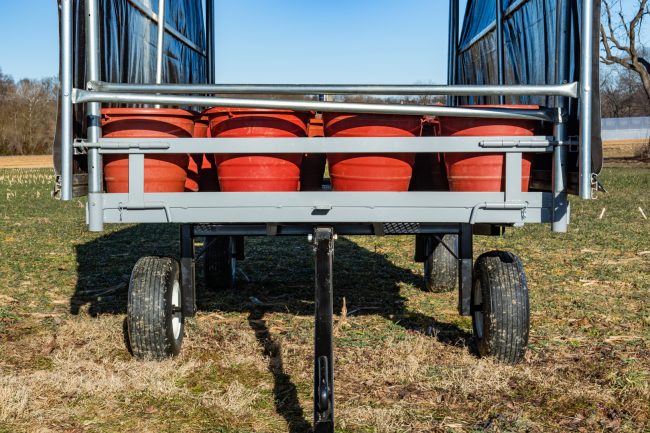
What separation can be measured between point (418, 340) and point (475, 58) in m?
2.96

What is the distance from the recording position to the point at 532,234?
10.0 metres

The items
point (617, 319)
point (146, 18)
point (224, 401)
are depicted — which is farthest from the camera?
point (146, 18)

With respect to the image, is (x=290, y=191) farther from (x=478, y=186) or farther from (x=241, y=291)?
(x=241, y=291)

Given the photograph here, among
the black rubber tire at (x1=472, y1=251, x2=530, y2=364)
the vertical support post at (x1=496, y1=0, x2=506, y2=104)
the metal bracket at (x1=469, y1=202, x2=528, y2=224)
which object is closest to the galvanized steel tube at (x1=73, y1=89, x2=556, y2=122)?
the metal bracket at (x1=469, y1=202, x2=528, y2=224)

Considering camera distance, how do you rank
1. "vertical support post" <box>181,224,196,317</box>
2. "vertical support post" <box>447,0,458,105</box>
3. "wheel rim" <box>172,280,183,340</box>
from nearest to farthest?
1. "wheel rim" <box>172,280,183,340</box>
2. "vertical support post" <box>181,224,196,317</box>
3. "vertical support post" <box>447,0,458,105</box>

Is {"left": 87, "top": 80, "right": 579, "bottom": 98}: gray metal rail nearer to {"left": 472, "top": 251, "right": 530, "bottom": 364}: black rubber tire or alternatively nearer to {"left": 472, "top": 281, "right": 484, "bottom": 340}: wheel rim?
{"left": 472, "top": 251, "right": 530, "bottom": 364}: black rubber tire

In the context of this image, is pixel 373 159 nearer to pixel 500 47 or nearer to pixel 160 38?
pixel 500 47

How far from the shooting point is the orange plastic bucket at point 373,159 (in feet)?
12.1

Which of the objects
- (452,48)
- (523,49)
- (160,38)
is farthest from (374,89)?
(452,48)

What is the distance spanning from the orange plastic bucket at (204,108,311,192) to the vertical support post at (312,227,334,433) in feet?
1.13

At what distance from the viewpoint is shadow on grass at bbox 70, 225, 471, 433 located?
189 inches

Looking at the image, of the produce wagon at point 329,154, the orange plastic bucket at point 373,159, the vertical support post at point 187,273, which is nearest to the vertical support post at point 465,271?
the produce wagon at point 329,154

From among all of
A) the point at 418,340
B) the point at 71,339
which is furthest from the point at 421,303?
the point at 71,339

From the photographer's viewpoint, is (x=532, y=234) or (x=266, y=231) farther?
(x=532, y=234)
